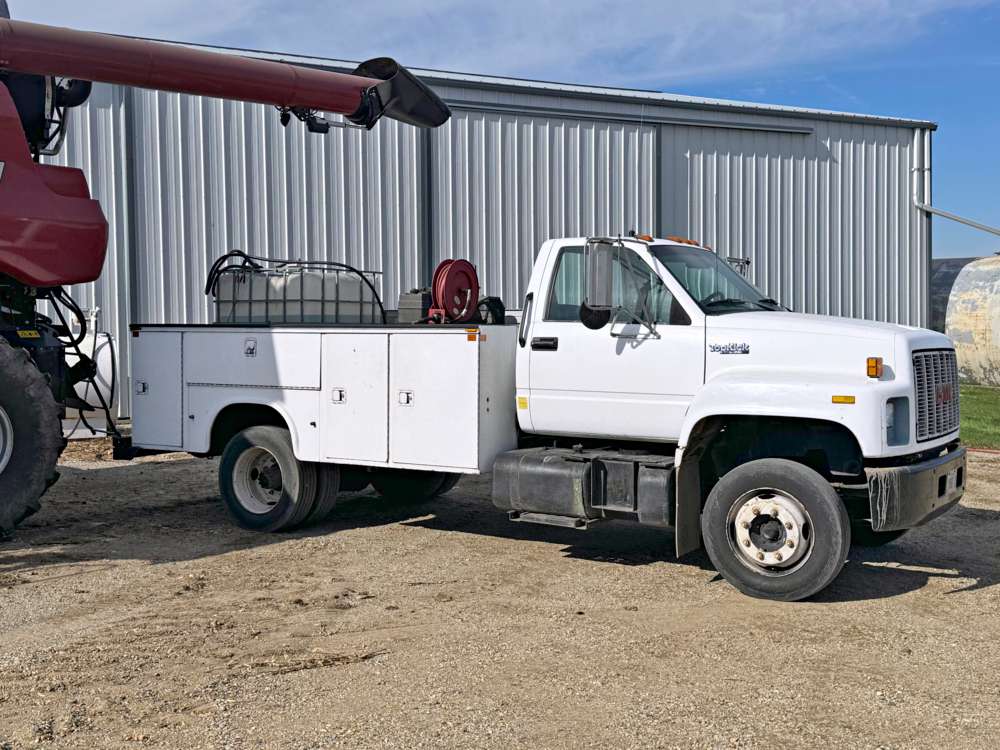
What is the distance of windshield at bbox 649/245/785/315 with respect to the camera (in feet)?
25.1

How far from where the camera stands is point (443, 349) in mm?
8266

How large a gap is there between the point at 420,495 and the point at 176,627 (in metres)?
4.12

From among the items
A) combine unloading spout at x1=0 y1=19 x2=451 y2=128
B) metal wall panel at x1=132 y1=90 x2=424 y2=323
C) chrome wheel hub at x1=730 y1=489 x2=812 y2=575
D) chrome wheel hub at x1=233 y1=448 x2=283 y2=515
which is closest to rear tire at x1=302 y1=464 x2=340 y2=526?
chrome wheel hub at x1=233 y1=448 x2=283 y2=515

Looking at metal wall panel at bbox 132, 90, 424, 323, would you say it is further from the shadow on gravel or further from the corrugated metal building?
the shadow on gravel

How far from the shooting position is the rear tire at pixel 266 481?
9.09 metres

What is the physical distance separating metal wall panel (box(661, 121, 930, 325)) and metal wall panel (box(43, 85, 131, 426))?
32.0ft

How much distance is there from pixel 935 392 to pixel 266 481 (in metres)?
5.41

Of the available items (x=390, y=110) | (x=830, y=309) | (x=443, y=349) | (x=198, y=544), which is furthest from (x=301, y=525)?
(x=830, y=309)

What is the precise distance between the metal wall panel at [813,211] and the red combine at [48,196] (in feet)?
40.4

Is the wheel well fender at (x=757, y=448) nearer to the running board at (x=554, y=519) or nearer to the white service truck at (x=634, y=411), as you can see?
the white service truck at (x=634, y=411)

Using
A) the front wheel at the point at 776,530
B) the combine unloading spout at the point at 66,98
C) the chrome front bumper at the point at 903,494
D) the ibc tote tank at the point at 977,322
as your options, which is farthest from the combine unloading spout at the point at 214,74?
the ibc tote tank at the point at 977,322

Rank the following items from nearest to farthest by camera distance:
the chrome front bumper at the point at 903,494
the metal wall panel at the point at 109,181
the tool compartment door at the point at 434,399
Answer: the chrome front bumper at the point at 903,494 → the tool compartment door at the point at 434,399 → the metal wall panel at the point at 109,181

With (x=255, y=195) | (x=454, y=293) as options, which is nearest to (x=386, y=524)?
(x=454, y=293)

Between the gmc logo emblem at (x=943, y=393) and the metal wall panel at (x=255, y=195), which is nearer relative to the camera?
the gmc logo emblem at (x=943, y=393)
